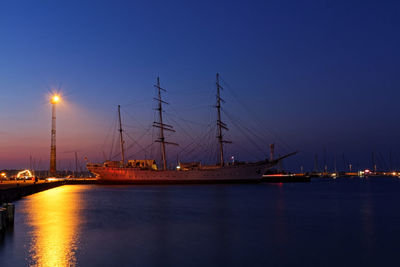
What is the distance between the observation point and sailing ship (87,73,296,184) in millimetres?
86938

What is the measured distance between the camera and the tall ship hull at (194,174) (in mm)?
86750

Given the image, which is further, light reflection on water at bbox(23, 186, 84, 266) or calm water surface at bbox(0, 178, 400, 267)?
calm water surface at bbox(0, 178, 400, 267)

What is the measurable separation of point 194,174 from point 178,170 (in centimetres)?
424

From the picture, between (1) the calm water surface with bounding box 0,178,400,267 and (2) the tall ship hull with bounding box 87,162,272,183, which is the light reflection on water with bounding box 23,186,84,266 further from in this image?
(2) the tall ship hull with bounding box 87,162,272,183

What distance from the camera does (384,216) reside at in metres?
29.4

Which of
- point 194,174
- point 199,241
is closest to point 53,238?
point 199,241

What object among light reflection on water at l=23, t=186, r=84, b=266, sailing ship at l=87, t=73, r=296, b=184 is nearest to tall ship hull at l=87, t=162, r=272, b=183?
sailing ship at l=87, t=73, r=296, b=184

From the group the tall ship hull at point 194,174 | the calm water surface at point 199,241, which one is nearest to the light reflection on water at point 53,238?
the calm water surface at point 199,241

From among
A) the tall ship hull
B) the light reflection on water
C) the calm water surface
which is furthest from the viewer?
the tall ship hull

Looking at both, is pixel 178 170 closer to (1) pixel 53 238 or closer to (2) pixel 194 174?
(2) pixel 194 174

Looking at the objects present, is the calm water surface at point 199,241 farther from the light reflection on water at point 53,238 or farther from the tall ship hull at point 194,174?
the tall ship hull at point 194,174

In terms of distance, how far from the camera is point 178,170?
8919 centimetres

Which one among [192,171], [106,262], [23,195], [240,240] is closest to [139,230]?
[240,240]

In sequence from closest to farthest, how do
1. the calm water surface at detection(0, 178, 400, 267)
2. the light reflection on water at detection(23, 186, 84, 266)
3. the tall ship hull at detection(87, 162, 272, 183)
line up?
1. the light reflection on water at detection(23, 186, 84, 266)
2. the calm water surface at detection(0, 178, 400, 267)
3. the tall ship hull at detection(87, 162, 272, 183)
